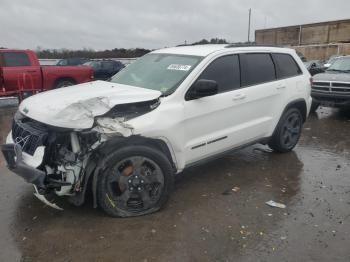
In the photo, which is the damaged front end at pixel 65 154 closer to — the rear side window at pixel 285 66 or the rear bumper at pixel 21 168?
the rear bumper at pixel 21 168

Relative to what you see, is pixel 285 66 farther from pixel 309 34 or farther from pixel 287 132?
pixel 309 34

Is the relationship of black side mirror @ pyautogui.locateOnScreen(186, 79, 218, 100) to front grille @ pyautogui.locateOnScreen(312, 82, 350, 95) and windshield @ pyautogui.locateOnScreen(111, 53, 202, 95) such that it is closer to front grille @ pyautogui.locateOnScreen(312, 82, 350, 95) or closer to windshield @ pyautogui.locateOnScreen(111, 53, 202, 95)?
windshield @ pyautogui.locateOnScreen(111, 53, 202, 95)

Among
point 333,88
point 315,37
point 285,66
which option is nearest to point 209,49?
point 285,66

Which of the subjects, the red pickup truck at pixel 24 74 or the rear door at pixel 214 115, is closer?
the rear door at pixel 214 115

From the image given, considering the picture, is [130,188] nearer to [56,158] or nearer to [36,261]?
[56,158]

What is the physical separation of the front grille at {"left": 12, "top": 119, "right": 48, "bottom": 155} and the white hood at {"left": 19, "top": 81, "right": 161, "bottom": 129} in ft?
0.43

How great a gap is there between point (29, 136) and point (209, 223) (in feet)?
6.92

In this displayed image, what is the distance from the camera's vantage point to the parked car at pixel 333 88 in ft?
30.9

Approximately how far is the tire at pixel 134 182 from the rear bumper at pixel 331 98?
274 inches

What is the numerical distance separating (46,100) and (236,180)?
2.74 m

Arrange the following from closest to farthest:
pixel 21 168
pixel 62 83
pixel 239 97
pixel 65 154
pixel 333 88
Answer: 1. pixel 21 168
2. pixel 65 154
3. pixel 239 97
4. pixel 333 88
5. pixel 62 83

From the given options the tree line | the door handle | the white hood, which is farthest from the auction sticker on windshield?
the tree line

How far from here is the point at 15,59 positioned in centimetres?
1163

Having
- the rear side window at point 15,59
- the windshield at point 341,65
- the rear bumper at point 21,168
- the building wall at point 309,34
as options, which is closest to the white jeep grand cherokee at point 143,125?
the rear bumper at point 21,168
